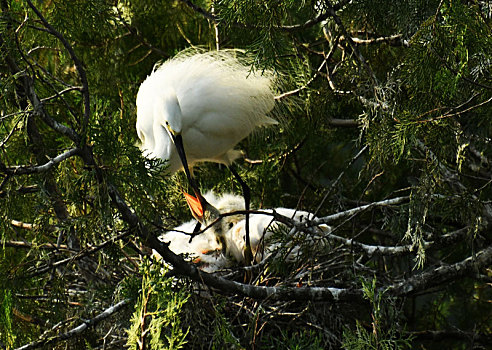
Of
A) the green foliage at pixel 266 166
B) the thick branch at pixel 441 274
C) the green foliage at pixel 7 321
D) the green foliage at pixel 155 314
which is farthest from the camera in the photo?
the thick branch at pixel 441 274

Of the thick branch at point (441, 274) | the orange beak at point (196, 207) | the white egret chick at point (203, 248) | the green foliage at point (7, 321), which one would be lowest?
the white egret chick at point (203, 248)

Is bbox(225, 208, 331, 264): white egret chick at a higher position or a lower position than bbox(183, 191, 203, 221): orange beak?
lower

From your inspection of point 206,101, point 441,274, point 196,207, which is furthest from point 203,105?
point 441,274

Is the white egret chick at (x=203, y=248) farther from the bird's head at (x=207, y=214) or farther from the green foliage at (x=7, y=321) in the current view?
the green foliage at (x=7, y=321)

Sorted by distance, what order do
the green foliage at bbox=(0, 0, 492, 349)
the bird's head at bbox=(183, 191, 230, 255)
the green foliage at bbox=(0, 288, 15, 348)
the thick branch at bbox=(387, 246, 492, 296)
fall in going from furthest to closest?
1. the bird's head at bbox=(183, 191, 230, 255)
2. the thick branch at bbox=(387, 246, 492, 296)
3. the green foliage at bbox=(0, 288, 15, 348)
4. the green foliage at bbox=(0, 0, 492, 349)

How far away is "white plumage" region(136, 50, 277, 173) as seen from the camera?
2.58 meters

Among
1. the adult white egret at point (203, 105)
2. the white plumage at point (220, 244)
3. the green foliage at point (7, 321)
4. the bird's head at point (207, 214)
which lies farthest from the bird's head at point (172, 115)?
the green foliage at point (7, 321)

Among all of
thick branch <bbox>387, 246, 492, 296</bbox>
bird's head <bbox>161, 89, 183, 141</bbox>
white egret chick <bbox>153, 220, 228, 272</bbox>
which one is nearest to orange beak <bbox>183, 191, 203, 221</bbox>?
white egret chick <bbox>153, 220, 228, 272</bbox>

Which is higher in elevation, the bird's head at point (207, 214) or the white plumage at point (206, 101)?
the white plumage at point (206, 101)

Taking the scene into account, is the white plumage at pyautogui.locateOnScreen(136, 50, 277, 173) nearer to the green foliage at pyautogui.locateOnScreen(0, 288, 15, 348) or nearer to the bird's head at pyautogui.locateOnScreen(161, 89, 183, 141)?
the bird's head at pyautogui.locateOnScreen(161, 89, 183, 141)

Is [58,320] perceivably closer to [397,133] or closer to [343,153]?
[397,133]

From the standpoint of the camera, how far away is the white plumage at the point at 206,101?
8.47ft

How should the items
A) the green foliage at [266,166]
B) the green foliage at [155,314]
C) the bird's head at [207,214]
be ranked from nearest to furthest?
1. the green foliage at [155,314]
2. the green foliage at [266,166]
3. the bird's head at [207,214]

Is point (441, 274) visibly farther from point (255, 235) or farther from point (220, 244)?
point (220, 244)
